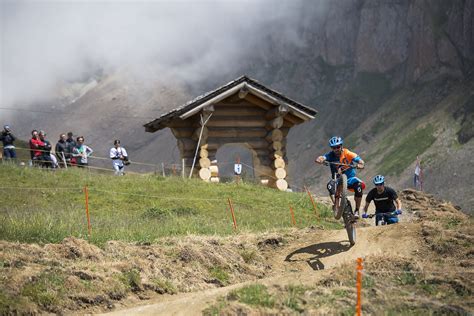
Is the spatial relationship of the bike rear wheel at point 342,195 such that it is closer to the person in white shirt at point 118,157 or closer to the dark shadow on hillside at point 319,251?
the dark shadow on hillside at point 319,251

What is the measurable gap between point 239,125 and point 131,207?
28.5 ft

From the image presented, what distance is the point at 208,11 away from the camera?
4508 inches

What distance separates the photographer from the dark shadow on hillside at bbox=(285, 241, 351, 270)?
13.3 m

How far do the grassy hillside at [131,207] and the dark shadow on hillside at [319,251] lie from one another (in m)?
2.14

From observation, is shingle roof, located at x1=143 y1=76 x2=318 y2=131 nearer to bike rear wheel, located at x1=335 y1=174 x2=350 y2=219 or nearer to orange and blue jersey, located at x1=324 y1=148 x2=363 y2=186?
orange and blue jersey, located at x1=324 y1=148 x2=363 y2=186

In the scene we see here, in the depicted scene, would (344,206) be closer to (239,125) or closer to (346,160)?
(346,160)

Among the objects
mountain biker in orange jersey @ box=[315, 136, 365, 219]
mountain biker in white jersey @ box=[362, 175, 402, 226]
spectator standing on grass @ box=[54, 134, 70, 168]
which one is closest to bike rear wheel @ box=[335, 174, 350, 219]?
mountain biker in orange jersey @ box=[315, 136, 365, 219]

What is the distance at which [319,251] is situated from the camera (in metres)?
13.8

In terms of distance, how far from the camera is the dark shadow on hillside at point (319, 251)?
13.3 m

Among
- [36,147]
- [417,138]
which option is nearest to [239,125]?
[36,147]

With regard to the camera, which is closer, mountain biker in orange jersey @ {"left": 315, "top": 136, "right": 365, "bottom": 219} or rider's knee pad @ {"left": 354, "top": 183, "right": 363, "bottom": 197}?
mountain biker in orange jersey @ {"left": 315, "top": 136, "right": 365, "bottom": 219}

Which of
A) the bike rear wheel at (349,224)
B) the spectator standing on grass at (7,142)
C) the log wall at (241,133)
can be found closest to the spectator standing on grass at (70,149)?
the spectator standing on grass at (7,142)

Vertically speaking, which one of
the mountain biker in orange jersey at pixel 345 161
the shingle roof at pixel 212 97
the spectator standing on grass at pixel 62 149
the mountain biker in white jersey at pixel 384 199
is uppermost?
the shingle roof at pixel 212 97

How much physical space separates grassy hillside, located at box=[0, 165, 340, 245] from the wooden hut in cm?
266
